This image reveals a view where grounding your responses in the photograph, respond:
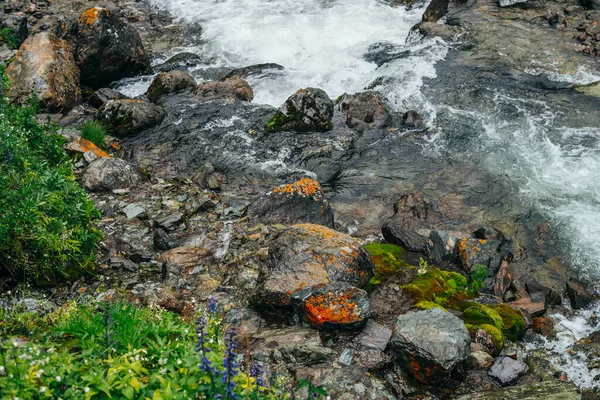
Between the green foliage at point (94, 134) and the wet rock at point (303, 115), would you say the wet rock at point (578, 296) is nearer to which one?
the wet rock at point (303, 115)

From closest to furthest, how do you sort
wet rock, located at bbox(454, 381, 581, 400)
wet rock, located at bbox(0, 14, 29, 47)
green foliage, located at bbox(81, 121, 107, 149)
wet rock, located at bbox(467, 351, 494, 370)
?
wet rock, located at bbox(454, 381, 581, 400)
wet rock, located at bbox(467, 351, 494, 370)
green foliage, located at bbox(81, 121, 107, 149)
wet rock, located at bbox(0, 14, 29, 47)

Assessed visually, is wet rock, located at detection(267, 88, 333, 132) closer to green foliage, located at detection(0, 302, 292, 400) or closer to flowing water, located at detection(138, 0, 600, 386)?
flowing water, located at detection(138, 0, 600, 386)

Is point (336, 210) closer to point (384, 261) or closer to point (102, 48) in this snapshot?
point (384, 261)

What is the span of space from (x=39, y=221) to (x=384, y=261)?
524 cm

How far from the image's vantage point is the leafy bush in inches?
139

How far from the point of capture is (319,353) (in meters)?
6.06

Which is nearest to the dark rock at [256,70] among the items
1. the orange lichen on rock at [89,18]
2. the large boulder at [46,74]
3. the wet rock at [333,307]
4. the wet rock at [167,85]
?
the wet rock at [167,85]

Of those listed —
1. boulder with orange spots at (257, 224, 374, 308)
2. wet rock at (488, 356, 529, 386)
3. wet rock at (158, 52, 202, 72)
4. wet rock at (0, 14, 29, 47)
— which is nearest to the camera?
wet rock at (488, 356, 529, 386)

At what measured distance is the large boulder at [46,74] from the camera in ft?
44.2

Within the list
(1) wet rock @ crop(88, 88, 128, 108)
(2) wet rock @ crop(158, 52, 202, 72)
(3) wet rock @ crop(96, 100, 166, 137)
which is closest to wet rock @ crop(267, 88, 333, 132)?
(3) wet rock @ crop(96, 100, 166, 137)

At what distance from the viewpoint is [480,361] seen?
6.20 meters

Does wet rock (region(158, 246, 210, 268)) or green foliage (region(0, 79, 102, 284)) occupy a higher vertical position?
green foliage (region(0, 79, 102, 284))

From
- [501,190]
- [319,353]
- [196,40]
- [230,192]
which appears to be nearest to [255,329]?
[319,353]

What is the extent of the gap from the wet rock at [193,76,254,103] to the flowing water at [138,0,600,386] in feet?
2.05
